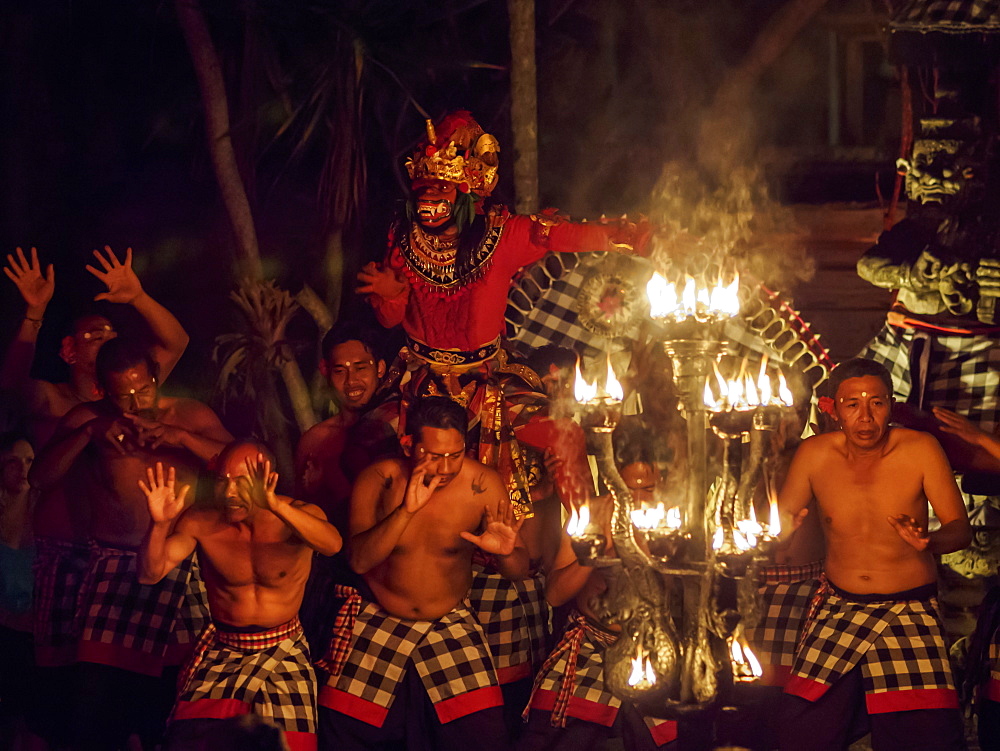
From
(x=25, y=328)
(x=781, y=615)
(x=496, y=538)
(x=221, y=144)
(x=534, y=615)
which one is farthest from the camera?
(x=221, y=144)

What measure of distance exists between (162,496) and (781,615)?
101 inches

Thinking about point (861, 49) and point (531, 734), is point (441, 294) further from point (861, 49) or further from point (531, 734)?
point (861, 49)

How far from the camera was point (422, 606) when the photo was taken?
4.95 metres

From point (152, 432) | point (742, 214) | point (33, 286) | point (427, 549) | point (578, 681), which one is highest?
point (742, 214)

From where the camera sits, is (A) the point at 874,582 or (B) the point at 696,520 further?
(A) the point at 874,582

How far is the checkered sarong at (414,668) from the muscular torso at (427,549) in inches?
2.9

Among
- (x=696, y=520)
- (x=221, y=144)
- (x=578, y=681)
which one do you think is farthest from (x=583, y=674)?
(x=221, y=144)

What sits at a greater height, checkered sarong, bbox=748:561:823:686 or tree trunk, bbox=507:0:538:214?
tree trunk, bbox=507:0:538:214

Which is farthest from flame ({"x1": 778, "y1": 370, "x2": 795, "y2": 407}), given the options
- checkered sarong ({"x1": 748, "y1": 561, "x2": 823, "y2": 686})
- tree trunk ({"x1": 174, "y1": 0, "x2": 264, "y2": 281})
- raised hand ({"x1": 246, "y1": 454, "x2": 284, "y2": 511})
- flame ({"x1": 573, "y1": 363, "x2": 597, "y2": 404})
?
tree trunk ({"x1": 174, "y1": 0, "x2": 264, "y2": 281})

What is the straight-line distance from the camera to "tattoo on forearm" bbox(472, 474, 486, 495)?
500 centimetres

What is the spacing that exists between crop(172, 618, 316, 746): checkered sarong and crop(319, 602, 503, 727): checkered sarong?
159mm

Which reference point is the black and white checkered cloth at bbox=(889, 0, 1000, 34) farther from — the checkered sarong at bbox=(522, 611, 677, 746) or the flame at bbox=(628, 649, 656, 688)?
the flame at bbox=(628, 649, 656, 688)

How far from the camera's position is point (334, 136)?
7.30 meters

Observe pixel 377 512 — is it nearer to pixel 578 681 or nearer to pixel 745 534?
pixel 578 681
